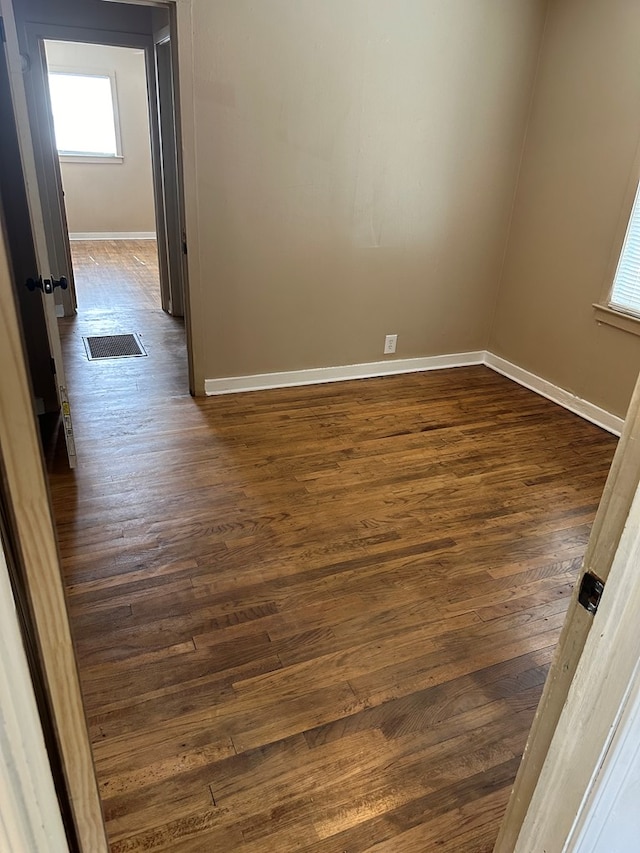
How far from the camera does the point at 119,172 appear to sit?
861cm

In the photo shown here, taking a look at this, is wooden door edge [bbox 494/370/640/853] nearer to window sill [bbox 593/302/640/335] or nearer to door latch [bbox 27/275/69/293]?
door latch [bbox 27/275/69/293]

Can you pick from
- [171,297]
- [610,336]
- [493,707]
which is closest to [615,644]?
[493,707]

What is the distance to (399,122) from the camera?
360 centimetres

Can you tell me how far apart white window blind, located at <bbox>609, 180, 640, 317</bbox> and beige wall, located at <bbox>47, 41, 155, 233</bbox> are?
712 cm

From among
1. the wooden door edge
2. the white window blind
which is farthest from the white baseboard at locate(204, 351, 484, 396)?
the wooden door edge

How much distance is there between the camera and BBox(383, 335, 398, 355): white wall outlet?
13.7ft

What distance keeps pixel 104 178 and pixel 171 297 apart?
443 cm

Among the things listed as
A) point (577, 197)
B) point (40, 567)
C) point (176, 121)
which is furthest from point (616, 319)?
point (40, 567)

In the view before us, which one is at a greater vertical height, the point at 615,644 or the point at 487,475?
the point at 615,644

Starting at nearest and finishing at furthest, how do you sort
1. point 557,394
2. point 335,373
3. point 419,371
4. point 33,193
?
point 33,193 < point 557,394 < point 335,373 < point 419,371

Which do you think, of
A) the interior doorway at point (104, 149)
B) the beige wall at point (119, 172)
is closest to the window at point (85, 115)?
the interior doorway at point (104, 149)

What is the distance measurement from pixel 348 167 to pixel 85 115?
21.5 ft

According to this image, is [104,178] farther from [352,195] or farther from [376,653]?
[376,653]

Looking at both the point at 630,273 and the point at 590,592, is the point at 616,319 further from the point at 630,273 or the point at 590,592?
the point at 590,592
